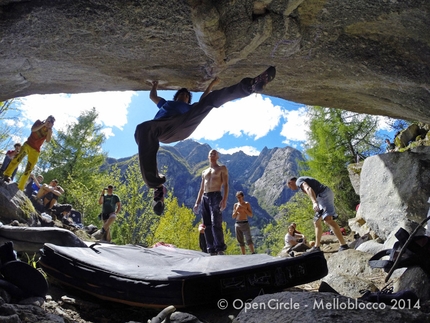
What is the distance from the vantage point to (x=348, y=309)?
173 centimetres

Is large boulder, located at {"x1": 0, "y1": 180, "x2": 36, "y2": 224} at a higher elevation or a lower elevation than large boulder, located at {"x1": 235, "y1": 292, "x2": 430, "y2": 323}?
higher

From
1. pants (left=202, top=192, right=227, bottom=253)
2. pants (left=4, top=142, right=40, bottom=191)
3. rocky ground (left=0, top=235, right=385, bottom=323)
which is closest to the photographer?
rocky ground (left=0, top=235, right=385, bottom=323)

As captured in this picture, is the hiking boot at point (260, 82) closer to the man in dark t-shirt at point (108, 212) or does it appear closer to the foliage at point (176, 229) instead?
the man in dark t-shirt at point (108, 212)

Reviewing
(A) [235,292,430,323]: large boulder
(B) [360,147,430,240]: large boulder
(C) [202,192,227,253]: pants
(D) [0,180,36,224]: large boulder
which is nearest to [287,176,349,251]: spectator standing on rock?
(B) [360,147,430,240]: large boulder

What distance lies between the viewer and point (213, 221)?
611 cm

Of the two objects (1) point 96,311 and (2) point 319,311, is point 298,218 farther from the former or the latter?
(2) point 319,311

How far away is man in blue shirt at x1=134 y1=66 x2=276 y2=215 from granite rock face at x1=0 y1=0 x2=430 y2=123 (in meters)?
0.48

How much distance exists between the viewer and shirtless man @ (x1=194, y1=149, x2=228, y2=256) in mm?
6109

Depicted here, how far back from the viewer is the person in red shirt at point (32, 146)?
764 centimetres

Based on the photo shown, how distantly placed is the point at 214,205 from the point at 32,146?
191 inches

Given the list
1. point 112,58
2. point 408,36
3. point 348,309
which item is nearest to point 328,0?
point 408,36

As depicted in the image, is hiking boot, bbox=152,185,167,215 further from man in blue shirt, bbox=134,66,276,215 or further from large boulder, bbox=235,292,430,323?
large boulder, bbox=235,292,430,323

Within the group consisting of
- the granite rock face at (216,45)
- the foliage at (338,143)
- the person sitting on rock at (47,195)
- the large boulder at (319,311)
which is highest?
the foliage at (338,143)

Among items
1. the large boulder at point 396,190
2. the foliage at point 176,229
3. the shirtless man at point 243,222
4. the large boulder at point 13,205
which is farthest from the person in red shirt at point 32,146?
the foliage at point 176,229
